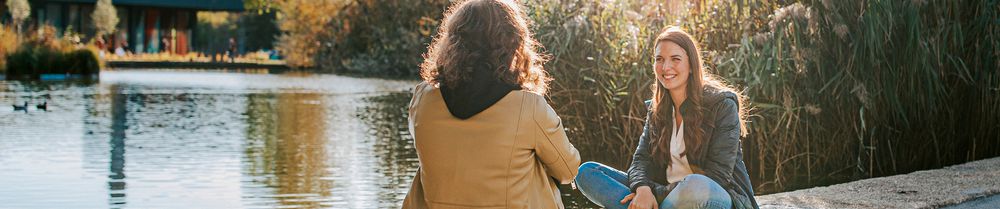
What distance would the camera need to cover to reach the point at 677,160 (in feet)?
16.1

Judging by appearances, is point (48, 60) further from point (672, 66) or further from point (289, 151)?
point (672, 66)

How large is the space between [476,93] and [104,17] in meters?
48.4

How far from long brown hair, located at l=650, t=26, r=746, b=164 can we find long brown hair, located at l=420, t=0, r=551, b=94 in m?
1.03

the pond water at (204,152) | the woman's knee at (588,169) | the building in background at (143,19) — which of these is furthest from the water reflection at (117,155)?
the building in background at (143,19)

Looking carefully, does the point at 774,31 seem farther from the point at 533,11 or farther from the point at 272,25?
the point at 272,25

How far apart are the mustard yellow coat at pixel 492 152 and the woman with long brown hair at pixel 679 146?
2.42 feet

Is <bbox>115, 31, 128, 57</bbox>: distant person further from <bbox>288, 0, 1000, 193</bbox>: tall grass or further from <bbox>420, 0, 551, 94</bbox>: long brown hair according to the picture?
<bbox>420, 0, 551, 94</bbox>: long brown hair

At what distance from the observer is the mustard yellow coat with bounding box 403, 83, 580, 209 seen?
3885 mm

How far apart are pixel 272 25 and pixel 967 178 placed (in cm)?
5993

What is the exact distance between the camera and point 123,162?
35.7 ft

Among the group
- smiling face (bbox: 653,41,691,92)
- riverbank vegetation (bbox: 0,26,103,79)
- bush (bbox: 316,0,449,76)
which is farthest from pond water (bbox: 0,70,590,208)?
bush (bbox: 316,0,449,76)

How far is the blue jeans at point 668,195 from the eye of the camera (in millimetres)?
4543

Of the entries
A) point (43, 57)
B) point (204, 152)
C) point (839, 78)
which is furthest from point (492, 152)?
point (43, 57)

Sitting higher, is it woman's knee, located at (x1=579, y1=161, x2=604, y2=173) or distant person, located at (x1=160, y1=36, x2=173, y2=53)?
woman's knee, located at (x1=579, y1=161, x2=604, y2=173)
